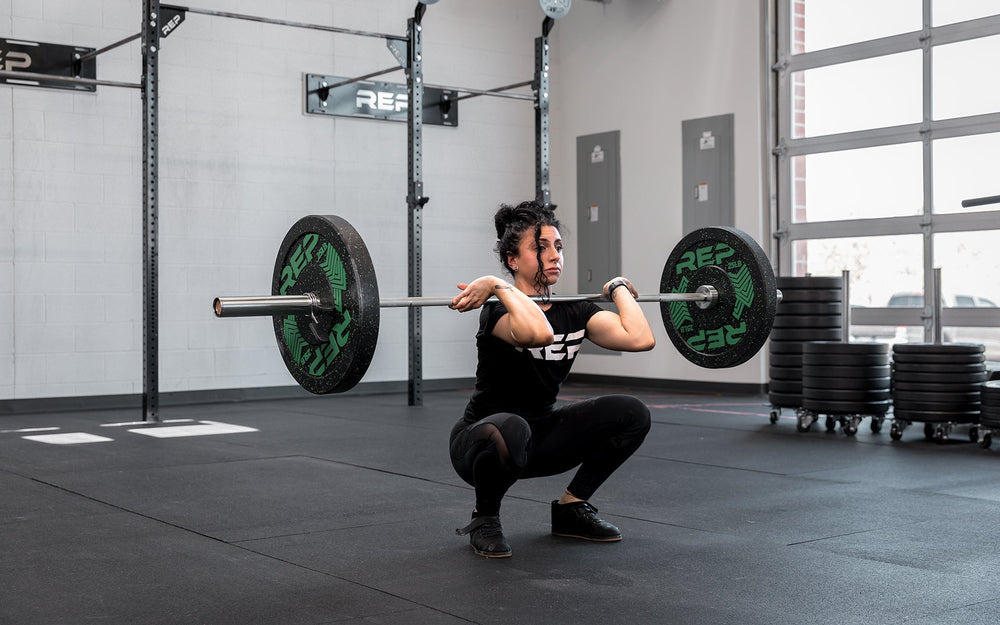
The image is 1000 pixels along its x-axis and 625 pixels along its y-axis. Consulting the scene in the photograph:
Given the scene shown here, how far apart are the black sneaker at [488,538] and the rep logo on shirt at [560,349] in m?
0.45

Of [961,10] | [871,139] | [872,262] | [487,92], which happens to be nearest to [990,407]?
[872,262]

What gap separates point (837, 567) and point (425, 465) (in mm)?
2073

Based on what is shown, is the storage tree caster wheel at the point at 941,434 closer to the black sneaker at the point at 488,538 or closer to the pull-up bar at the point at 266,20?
the black sneaker at the point at 488,538

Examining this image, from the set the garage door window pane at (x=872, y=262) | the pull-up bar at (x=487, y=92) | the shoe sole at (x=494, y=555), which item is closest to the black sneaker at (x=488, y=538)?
the shoe sole at (x=494, y=555)

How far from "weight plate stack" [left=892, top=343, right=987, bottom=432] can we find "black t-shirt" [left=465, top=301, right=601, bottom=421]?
289cm

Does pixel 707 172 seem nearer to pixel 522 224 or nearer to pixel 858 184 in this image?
pixel 858 184

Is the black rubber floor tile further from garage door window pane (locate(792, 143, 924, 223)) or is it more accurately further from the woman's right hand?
garage door window pane (locate(792, 143, 924, 223))

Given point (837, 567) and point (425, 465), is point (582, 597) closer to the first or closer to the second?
point (837, 567)

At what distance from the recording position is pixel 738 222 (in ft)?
24.7

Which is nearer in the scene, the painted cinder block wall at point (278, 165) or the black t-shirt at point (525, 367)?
the black t-shirt at point (525, 367)

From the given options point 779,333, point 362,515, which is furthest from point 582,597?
point 779,333

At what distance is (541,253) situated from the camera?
273cm

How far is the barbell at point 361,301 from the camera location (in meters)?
2.43

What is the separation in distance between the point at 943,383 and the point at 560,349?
3.02 metres
